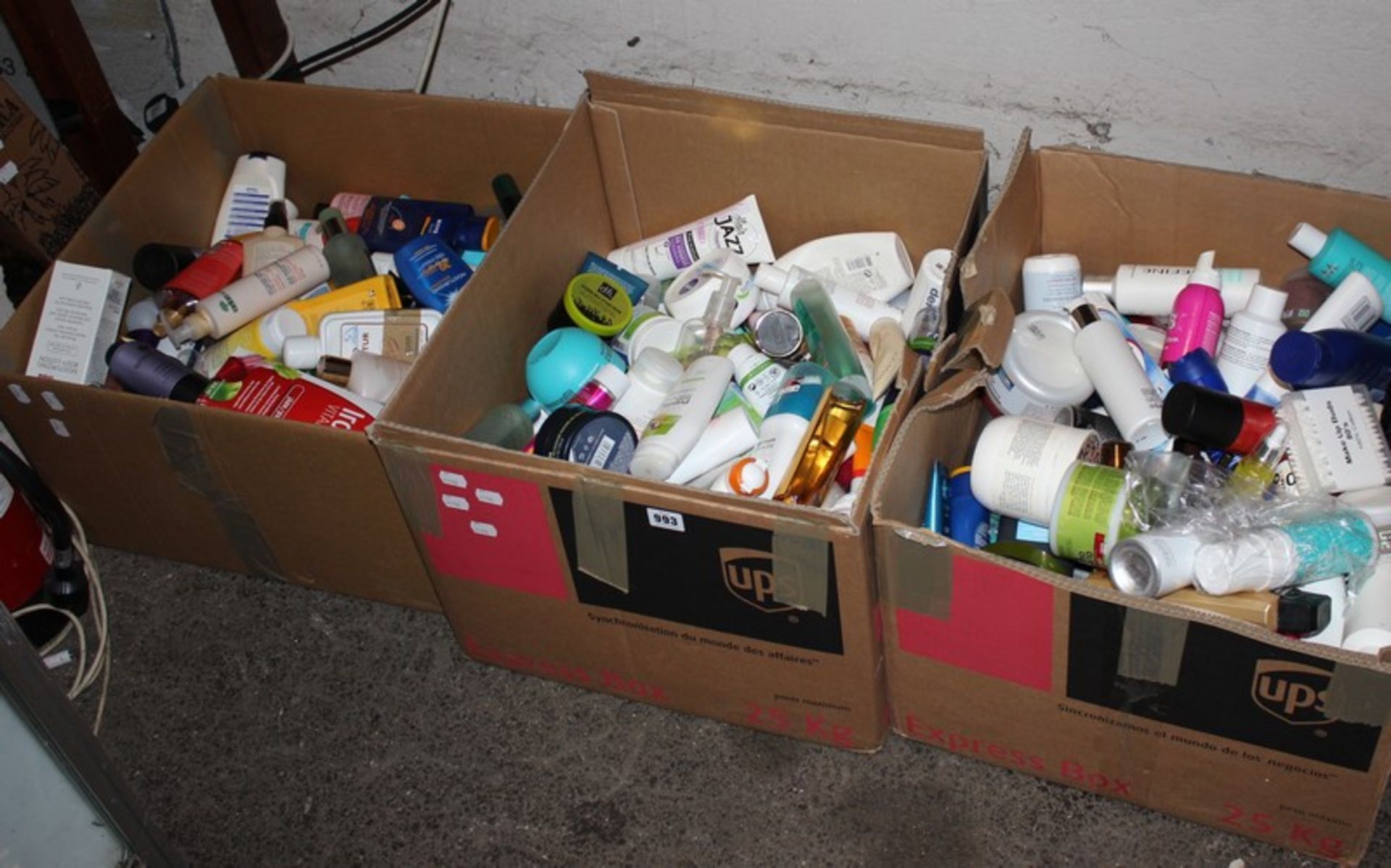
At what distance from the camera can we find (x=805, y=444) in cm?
136

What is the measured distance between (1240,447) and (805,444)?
448 mm

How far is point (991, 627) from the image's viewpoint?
1.25 meters

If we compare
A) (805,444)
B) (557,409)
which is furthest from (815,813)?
(557,409)

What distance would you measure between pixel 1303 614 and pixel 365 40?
149 cm

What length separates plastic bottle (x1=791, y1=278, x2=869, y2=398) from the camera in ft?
5.00

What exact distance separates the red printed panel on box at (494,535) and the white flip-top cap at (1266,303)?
82 centimetres

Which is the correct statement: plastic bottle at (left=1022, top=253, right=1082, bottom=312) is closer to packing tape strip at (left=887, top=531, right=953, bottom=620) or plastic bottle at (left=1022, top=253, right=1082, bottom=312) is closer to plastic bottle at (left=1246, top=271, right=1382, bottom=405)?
plastic bottle at (left=1246, top=271, right=1382, bottom=405)

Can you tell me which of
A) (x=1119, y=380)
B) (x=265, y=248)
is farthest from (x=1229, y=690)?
(x=265, y=248)

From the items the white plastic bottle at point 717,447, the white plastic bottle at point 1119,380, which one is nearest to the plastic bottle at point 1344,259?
the white plastic bottle at point 1119,380

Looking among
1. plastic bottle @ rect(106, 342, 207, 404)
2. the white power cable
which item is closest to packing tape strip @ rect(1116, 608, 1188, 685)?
plastic bottle @ rect(106, 342, 207, 404)

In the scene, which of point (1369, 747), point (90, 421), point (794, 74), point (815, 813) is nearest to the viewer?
point (1369, 747)

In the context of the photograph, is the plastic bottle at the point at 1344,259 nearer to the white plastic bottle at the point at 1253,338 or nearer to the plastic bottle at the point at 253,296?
the white plastic bottle at the point at 1253,338

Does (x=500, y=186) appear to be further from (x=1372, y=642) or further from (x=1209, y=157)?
(x=1372, y=642)

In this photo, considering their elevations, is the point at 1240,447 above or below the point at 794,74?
below
